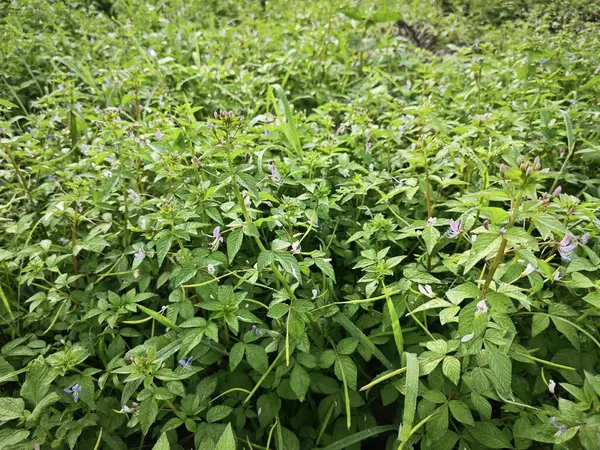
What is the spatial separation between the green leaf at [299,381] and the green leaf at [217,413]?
243 millimetres

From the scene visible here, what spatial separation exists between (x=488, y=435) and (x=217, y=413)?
0.91 metres

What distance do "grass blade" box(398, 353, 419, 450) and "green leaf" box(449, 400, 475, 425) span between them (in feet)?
0.46

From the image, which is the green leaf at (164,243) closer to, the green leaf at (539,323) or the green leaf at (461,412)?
the green leaf at (461,412)

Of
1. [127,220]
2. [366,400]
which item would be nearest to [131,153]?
[127,220]

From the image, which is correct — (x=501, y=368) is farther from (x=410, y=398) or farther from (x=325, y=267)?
(x=325, y=267)

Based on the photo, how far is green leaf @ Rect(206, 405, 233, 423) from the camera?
1.38m

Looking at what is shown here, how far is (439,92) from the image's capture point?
8.60 feet

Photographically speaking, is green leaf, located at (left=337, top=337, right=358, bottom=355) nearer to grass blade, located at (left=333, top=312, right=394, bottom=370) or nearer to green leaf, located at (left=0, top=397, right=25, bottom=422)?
grass blade, located at (left=333, top=312, right=394, bottom=370)

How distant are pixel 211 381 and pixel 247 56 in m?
2.85

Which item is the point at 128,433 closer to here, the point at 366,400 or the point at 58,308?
the point at 58,308

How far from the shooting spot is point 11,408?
1346mm

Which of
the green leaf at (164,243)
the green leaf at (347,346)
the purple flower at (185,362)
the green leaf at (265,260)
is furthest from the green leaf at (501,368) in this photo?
the green leaf at (164,243)

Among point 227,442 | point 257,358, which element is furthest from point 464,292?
point 227,442

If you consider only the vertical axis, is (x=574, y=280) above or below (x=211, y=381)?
above
